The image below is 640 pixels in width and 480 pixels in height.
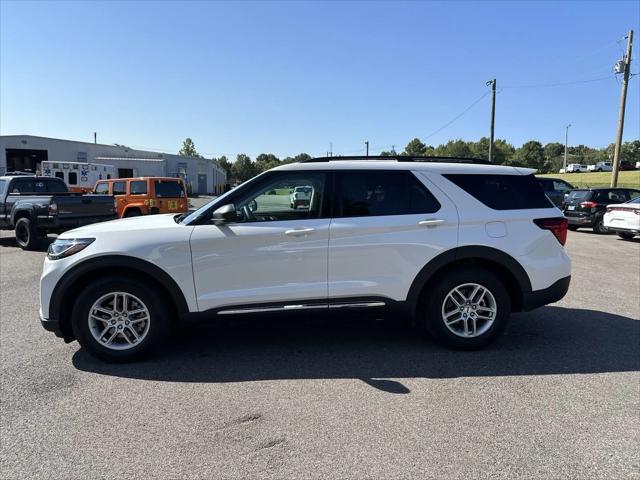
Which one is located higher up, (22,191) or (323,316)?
(22,191)

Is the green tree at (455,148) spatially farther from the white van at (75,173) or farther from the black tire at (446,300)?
the black tire at (446,300)

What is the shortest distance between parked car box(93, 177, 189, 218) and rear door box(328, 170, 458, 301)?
13094 millimetres

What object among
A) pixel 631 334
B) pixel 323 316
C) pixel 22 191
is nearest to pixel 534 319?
pixel 631 334

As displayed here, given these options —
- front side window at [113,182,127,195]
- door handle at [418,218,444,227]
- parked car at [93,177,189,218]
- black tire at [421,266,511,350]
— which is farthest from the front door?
front side window at [113,182,127,195]

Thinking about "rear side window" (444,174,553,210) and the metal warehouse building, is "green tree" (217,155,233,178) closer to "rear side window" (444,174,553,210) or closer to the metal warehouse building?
the metal warehouse building

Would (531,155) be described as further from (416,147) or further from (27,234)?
(27,234)

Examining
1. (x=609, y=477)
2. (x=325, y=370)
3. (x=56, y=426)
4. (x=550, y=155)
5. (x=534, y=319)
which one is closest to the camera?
(x=609, y=477)

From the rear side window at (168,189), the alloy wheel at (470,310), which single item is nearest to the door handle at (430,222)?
the alloy wheel at (470,310)

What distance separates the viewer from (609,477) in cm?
263

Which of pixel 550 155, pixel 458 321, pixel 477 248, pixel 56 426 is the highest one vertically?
pixel 550 155

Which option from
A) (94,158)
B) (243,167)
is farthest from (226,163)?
(94,158)

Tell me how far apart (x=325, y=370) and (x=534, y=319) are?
304 centimetres

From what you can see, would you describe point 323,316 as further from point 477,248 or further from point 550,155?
point 550,155

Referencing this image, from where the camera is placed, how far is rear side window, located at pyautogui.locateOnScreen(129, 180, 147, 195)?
16047 millimetres
